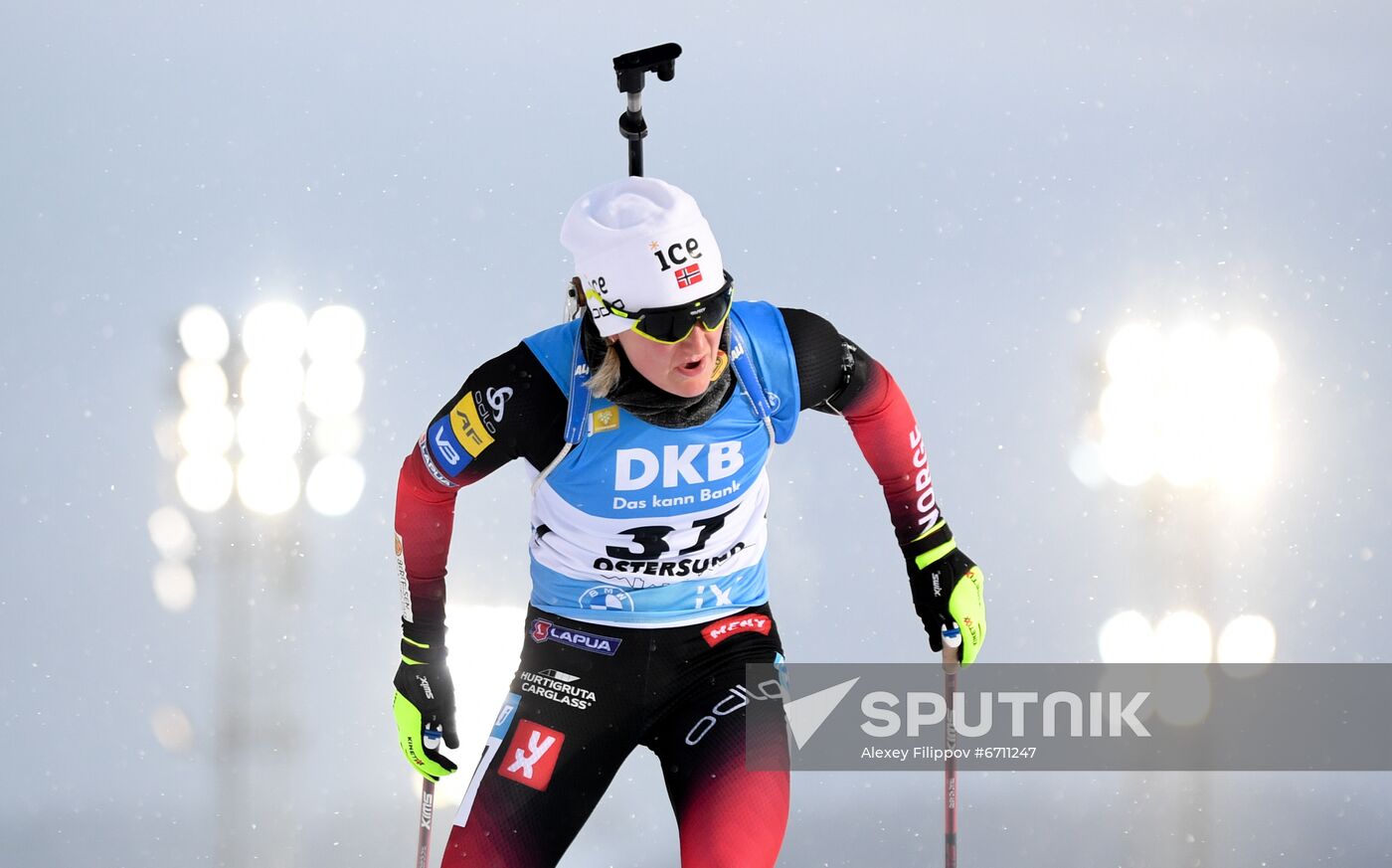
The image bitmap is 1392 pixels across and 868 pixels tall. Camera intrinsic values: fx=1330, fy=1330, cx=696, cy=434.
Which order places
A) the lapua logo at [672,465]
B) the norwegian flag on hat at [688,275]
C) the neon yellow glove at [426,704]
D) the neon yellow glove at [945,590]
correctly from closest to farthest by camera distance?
the norwegian flag on hat at [688,275] → the lapua logo at [672,465] → the neon yellow glove at [426,704] → the neon yellow glove at [945,590]

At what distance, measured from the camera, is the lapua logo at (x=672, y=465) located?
2.99m

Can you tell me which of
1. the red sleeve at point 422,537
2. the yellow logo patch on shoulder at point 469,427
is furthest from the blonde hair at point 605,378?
the red sleeve at point 422,537

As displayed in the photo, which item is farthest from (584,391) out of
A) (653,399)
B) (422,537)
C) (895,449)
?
(895,449)

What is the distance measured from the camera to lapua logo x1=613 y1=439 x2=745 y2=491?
9.82 ft

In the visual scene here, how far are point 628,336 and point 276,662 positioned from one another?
615 cm

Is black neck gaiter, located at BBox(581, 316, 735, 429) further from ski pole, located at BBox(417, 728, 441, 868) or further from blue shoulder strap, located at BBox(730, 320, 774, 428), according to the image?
ski pole, located at BBox(417, 728, 441, 868)

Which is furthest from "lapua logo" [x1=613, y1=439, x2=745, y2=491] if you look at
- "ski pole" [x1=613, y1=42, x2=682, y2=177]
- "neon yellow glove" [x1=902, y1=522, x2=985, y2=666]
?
"ski pole" [x1=613, y1=42, x2=682, y2=177]

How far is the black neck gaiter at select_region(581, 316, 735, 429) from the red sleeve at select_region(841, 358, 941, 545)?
0.50 meters

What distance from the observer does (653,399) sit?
2971 mm

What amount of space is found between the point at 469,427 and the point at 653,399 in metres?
0.42

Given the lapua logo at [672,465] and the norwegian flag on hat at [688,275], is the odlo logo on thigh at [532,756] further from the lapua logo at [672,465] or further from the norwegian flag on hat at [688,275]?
the norwegian flag on hat at [688,275]

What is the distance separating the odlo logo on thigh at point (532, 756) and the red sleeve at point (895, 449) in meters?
1.07

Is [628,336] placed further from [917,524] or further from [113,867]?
[113,867]

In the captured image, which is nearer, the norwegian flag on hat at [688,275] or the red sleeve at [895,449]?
the norwegian flag on hat at [688,275]
